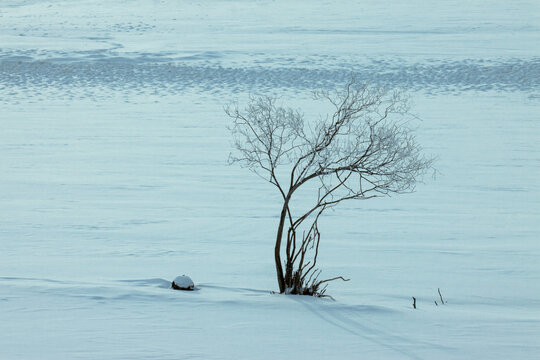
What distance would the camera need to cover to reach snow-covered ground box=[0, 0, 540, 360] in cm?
502

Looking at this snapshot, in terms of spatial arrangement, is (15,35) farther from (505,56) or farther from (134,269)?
(134,269)

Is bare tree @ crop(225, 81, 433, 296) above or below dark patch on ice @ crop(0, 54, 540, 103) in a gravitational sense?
below

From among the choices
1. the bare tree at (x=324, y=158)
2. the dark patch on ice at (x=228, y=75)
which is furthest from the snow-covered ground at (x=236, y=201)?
the bare tree at (x=324, y=158)

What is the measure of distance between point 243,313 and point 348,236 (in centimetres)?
360

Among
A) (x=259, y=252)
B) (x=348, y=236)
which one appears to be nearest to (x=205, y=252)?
(x=259, y=252)

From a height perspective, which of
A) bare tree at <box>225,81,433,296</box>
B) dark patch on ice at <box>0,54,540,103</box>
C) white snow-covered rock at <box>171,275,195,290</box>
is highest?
dark patch on ice at <box>0,54,540,103</box>

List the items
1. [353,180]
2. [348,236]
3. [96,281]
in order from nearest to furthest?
[96,281]
[348,236]
[353,180]

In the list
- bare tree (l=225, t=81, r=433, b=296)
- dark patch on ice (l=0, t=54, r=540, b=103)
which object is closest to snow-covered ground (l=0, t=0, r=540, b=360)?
dark patch on ice (l=0, t=54, r=540, b=103)

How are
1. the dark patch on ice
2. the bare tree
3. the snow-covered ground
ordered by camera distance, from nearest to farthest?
the snow-covered ground
the bare tree
the dark patch on ice

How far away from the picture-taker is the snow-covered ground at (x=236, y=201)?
198 inches

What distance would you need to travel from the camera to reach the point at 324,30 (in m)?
23.4

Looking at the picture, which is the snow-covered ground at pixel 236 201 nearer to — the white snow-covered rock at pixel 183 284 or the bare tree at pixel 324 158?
the white snow-covered rock at pixel 183 284

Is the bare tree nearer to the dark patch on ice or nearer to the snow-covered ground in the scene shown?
the snow-covered ground

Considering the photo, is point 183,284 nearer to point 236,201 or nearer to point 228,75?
point 236,201
